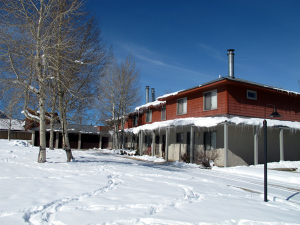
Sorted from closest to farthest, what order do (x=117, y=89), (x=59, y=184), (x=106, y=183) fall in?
(x=59, y=184) → (x=106, y=183) → (x=117, y=89)

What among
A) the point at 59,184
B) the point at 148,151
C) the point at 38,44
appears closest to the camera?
the point at 59,184

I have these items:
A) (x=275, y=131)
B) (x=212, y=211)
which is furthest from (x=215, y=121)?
(x=212, y=211)

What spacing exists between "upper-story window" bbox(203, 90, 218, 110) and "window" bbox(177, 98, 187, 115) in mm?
2318

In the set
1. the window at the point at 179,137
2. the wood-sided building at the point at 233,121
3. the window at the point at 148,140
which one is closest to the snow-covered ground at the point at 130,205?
the wood-sided building at the point at 233,121

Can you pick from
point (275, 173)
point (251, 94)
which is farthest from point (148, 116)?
point (275, 173)

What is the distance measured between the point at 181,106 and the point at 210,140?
413cm

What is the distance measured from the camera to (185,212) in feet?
15.0

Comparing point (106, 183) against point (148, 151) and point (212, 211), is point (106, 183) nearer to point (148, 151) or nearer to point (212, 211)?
point (212, 211)

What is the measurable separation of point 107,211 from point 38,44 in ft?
28.6

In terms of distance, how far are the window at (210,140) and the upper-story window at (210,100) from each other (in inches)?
64.6

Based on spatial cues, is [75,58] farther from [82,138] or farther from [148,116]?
[82,138]

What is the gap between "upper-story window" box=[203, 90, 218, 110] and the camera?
51.4 feet

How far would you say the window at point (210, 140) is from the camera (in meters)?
15.5

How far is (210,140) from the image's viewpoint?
626 inches
